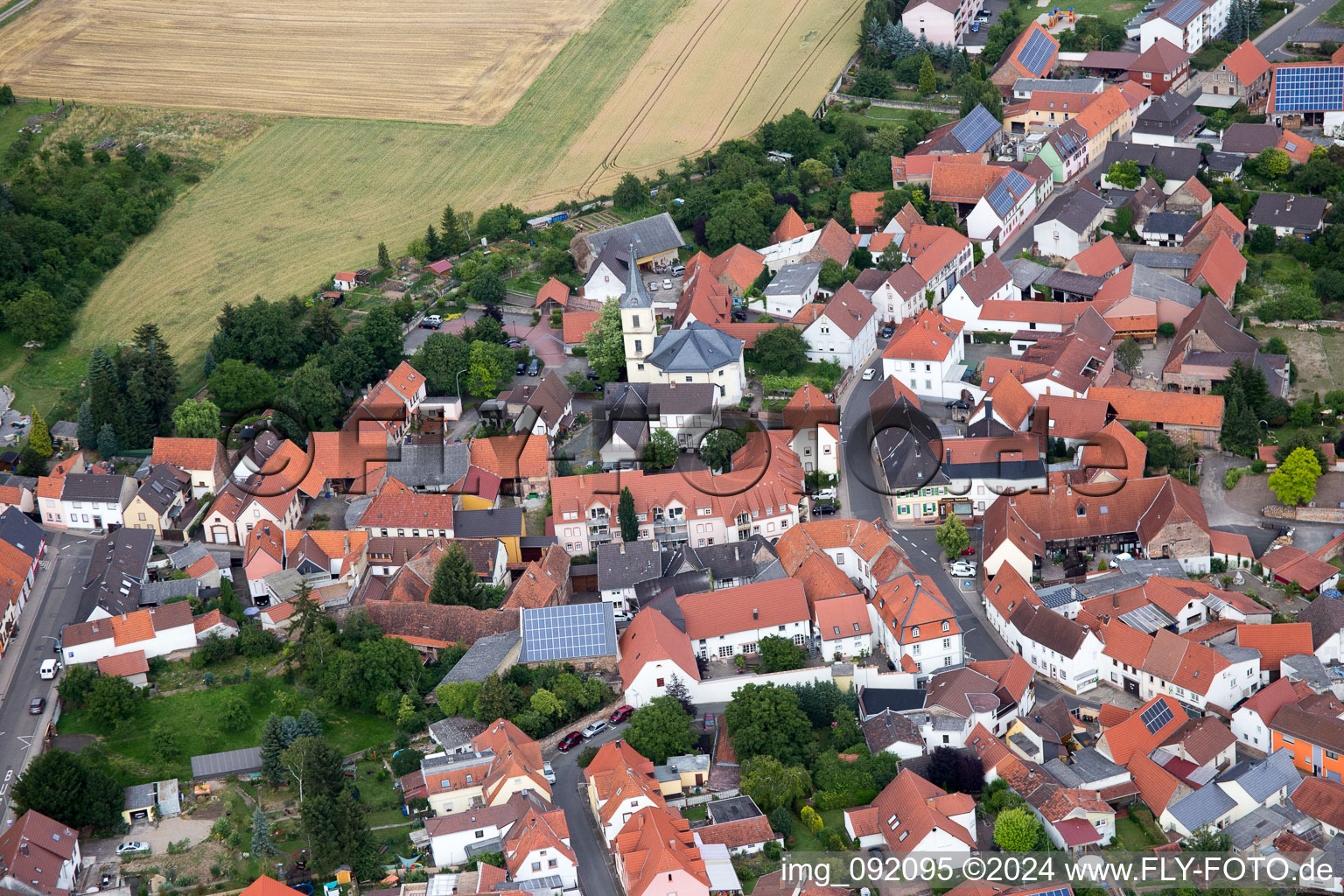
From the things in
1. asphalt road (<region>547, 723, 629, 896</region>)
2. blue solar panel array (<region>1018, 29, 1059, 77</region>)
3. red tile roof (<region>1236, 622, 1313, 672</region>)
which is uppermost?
blue solar panel array (<region>1018, 29, 1059, 77</region>)

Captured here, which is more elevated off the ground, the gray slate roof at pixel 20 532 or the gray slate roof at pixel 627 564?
the gray slate roof at pixel 20 532

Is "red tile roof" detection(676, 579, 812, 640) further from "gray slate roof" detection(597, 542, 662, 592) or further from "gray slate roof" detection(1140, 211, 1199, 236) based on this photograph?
"gray slate roof" detection(1140, 211, 1199, 236)

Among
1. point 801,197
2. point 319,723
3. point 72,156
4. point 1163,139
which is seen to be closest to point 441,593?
point 319,723

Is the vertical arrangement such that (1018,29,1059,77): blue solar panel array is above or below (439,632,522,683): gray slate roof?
above

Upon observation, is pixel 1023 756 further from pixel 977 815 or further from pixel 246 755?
pixel 246 755

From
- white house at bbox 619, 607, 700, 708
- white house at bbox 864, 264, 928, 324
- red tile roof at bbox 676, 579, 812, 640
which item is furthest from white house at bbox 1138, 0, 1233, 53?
white house at bbox 619, 607, 700, 708

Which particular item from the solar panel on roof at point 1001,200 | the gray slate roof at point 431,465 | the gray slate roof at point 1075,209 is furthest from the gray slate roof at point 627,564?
the gray slate roof at point 1075,209

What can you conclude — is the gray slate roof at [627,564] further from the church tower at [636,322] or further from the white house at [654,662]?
the church tower at [636,322]
